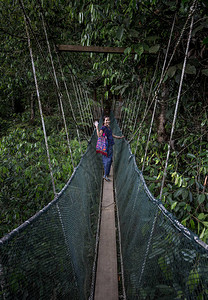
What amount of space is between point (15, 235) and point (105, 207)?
1820 millimetres

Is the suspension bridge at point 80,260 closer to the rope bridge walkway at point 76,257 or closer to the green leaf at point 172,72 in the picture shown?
the rope bridge walkway at point 76,257

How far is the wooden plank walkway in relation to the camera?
1.27m

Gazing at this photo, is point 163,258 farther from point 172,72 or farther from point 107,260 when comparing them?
point 172,72

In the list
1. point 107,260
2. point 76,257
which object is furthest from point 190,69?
point 107,260

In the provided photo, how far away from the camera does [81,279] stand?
3.58ft

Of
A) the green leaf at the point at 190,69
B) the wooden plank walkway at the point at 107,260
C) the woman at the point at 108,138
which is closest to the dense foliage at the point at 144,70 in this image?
the green leaf at the point at 190,69

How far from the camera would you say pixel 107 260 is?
1.53 metres

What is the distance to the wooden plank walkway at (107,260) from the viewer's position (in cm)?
127

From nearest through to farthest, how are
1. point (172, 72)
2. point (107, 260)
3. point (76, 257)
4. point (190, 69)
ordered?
point (76, 257) → point (190, 69) → point (172, 72) → point (107, 260)

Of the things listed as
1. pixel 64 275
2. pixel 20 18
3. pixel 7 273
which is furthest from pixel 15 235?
pixel 20 18

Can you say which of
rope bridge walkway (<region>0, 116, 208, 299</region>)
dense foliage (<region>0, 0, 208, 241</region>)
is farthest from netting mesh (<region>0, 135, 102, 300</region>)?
dense foliage (<region>0, 0, 208, 241</region>)

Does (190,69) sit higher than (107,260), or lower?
higher

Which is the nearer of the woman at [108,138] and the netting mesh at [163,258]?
the netting mesh at [163,258]

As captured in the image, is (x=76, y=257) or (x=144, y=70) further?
(x=144, y=70)
